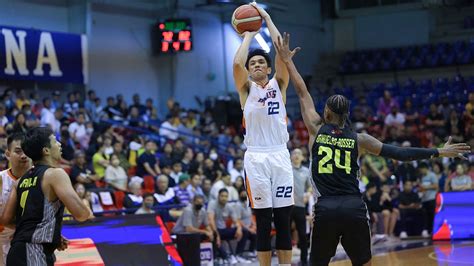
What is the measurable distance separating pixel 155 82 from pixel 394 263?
1457cm

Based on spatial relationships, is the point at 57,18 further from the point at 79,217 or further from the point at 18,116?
the point at 79,217

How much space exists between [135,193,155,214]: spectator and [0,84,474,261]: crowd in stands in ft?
0.06

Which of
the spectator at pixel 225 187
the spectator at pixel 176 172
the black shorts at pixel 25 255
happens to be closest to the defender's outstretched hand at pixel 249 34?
the black shorts at pixel 25 255

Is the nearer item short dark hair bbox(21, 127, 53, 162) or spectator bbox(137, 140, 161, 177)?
short dark hair bbox(21, 127, 53, 162)

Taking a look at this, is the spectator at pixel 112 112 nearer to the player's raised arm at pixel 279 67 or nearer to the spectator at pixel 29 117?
the spectator at pixel 29 117

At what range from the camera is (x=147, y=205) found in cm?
1352

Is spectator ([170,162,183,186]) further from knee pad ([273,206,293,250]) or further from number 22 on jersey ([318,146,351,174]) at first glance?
number 22 on jersey ([318,146,351,174])

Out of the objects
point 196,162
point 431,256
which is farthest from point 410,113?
point 431,256

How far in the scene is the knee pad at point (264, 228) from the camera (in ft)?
24.5

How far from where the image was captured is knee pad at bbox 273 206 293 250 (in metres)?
7.56

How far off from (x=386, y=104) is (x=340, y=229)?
18.7 metres

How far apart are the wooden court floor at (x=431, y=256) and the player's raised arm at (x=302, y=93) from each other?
5.53 m

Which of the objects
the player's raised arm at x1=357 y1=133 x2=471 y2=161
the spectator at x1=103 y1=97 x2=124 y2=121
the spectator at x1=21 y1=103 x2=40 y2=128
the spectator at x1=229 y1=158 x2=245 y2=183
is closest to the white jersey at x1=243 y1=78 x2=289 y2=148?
the player's raised arm at x1=357 y1=133 x2=471 y2=161

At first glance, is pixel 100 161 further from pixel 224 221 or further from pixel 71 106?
pixel 71 106
